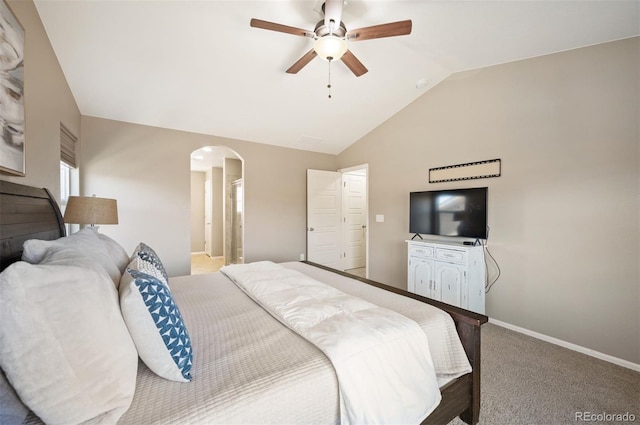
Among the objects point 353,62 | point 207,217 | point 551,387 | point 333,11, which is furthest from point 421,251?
point 207,217

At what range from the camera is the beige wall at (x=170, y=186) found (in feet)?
10.6

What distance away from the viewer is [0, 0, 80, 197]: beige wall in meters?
1.67

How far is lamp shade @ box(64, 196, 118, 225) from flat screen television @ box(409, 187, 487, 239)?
3488 mm

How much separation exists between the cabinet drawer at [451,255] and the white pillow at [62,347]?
2.91 m

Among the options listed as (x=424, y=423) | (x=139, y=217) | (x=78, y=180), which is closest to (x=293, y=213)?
(x=139, y=217)

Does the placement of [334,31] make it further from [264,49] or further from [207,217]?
[207,217]

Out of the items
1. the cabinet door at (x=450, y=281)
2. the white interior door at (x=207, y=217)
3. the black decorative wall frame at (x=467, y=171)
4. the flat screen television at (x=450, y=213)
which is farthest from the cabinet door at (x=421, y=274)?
the white interior door at (x=207, y=217)

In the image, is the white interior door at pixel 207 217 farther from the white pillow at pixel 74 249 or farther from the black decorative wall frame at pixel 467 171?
the black decorative wall frame at pixel 467 171

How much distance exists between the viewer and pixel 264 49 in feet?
8.29

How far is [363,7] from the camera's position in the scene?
2.16 metres

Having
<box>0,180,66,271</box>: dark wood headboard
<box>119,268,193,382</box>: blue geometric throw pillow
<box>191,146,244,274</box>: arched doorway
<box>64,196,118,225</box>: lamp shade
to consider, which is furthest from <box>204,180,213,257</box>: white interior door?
<box>119,268,193,382</box>: blue geometric throw pillow

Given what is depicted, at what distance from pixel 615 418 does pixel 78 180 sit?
5.20 metres

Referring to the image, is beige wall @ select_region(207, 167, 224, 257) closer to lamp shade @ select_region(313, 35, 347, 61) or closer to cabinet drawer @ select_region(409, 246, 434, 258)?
cabinet drawer @ select_region(409, 246, 434, 258)

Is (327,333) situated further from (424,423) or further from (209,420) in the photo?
(424,423)
